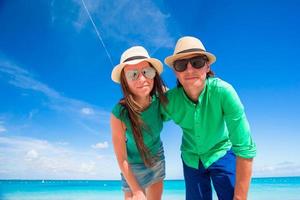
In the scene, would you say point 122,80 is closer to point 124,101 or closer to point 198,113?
point 124,101

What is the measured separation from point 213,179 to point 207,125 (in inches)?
24.9

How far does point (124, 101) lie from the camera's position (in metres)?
3.66

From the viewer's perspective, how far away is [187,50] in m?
3.42

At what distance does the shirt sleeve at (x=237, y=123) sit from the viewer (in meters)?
3.18

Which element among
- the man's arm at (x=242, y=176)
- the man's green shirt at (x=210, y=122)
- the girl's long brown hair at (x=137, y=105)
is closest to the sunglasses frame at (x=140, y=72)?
the girl's long brown hair at (x=137, y=105)

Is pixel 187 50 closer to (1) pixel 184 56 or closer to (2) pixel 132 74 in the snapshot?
(1) pixel 184 56

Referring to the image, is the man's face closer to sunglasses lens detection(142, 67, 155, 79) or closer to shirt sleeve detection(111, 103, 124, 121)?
sunglasses lens detection(142, 67, 155, 79)

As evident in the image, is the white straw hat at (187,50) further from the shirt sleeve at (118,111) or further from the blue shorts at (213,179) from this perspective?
the blue shorts at (213,179)

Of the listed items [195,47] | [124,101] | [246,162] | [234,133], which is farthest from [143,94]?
[246,162]

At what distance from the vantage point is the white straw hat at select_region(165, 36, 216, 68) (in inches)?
134

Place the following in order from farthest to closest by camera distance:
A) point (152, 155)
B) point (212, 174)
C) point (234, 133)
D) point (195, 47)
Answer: point (152, 155) < point (212, 174) < point (195, 47) < point (234, 133)

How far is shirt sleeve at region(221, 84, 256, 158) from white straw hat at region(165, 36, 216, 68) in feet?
1.41

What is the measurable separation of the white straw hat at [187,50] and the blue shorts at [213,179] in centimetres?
110

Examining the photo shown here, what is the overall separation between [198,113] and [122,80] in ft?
3.01
